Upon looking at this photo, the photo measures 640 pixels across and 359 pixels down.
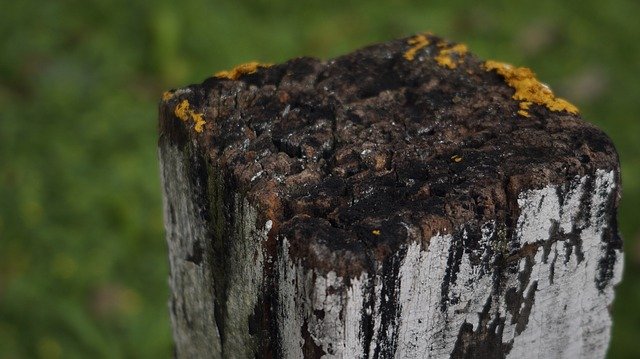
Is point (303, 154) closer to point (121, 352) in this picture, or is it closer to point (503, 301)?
point (503, 301)

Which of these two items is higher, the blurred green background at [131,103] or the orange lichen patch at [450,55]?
the blurred green background at [131,103]

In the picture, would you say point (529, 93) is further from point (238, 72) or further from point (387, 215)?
point (238, 72)

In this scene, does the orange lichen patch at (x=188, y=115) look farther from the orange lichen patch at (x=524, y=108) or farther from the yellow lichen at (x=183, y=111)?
the orange lichen patch at (x=524, y=108)

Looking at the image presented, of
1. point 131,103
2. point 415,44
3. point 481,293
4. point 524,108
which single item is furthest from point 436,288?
point 131,103

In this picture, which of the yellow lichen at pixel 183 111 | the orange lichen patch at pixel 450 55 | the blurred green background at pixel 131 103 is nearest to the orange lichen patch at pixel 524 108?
the orange lichen patch at pixel 450 55

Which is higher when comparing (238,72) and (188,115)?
(238,72)

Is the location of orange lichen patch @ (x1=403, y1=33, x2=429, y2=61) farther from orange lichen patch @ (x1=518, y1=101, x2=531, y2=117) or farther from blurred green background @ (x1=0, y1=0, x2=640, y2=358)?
blurred green background @ (x1=0, y1=0, x2=640, y2=358)

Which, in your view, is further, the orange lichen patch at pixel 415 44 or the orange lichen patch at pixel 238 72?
the orange lichen patch at pixel 415 44
